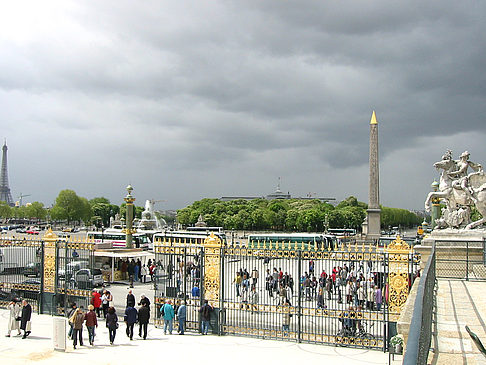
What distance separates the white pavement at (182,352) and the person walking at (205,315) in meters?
0.28

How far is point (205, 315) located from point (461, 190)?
845 centimetres

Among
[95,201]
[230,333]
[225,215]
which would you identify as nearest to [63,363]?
[230,333]

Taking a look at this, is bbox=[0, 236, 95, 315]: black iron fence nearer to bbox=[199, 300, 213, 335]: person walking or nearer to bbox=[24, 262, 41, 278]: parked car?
bbox=[24, 262, 41, 278]: parked car

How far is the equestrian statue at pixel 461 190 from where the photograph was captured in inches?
546

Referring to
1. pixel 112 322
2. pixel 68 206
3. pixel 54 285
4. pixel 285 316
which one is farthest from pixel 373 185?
pixel 68 206

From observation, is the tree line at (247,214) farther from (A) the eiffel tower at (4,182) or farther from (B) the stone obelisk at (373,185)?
(A) the eiffel tower at (4,182)

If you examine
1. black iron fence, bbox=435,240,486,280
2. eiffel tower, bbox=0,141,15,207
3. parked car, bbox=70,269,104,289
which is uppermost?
eiffel tower, bbox=0,141,15,207

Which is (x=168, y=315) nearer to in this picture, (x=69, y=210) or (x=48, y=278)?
(x=48, y=278)

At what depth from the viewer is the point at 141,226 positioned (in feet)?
215

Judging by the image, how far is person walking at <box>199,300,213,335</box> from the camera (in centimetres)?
1309

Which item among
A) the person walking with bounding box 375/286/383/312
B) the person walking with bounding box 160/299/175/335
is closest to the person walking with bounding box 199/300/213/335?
the person walking with bounding box 160/299/175/335

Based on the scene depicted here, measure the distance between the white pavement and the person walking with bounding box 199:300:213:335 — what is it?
28 centimetres

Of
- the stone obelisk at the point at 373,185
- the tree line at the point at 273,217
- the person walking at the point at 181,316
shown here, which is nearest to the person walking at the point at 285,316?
the person walking at the point at 181,316

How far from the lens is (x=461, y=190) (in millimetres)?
14016
